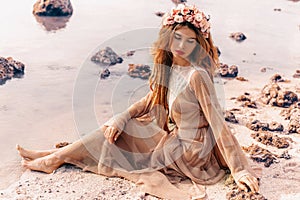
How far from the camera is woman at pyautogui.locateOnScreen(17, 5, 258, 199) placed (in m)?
3.88

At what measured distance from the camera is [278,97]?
21.2 ft

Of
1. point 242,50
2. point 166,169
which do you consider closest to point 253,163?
point 166,169

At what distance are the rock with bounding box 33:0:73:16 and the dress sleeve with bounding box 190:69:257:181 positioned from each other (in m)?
8.73

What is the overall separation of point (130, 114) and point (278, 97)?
302cm

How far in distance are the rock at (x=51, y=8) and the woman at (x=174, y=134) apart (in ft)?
26.8

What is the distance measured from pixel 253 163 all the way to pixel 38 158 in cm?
208

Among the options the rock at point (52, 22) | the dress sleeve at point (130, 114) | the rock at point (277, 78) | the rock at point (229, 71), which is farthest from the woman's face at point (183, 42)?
the rock at point (52, 22)

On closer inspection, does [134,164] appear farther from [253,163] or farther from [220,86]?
[220,86]

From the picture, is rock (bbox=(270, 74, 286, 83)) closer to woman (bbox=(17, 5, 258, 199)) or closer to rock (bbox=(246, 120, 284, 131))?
rock (bbox=(246, 120, 284, 131))

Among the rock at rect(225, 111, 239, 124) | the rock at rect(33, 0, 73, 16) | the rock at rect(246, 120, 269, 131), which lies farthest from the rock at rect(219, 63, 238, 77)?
the rock at rect(33, 0, 73, 16)

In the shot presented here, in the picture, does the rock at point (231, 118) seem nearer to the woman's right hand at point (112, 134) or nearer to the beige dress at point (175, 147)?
the beige dress at point (175, 147)

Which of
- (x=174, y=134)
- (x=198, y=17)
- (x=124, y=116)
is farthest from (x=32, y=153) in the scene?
(x=198, y=17)

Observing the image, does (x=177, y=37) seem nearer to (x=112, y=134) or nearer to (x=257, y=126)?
(x=112, y=134)

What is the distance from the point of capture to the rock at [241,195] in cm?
377
